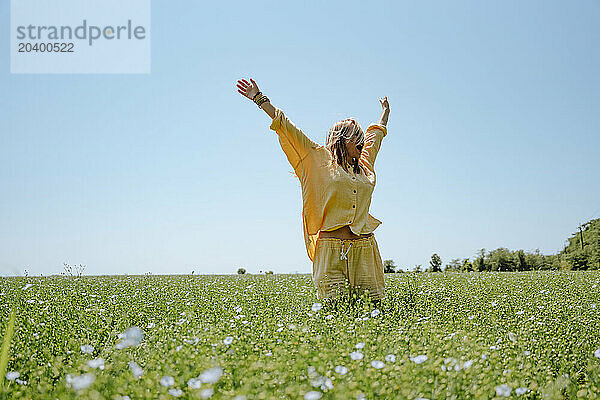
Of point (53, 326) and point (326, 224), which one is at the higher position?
point (326, 224)

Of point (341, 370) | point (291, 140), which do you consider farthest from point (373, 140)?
point (341, 370)

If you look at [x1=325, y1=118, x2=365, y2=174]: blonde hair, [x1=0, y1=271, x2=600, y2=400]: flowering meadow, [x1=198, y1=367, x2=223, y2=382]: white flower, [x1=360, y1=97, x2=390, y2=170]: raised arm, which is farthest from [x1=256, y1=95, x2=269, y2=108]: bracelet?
[x1=198, y1=367, x2=223, y2=382]: white flower

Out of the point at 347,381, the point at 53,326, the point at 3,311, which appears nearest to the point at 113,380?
the point at 347,381

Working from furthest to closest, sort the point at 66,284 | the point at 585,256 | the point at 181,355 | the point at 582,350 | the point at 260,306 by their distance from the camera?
the point at 585,256 < the point at 66,284 < the point at 260,306 < the point at 582,350 < the point at 181,355

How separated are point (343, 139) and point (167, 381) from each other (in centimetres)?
366

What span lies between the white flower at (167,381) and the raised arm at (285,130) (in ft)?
10.4

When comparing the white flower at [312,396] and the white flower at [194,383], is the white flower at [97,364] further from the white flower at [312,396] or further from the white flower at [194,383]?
the white flower at [312,396]

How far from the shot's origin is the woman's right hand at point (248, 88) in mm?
5621

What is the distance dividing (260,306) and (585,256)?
21892 mm

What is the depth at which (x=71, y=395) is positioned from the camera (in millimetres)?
2947

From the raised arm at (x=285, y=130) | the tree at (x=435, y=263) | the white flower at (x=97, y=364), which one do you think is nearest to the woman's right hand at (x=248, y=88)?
the raised arm at (x=285, y=130)

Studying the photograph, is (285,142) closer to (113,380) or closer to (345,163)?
(345,163)

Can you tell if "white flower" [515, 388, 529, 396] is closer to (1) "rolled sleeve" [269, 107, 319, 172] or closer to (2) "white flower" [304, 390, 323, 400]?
(2) "white flower" [304, 390, 323, 400]

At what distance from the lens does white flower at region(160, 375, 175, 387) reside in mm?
2974
